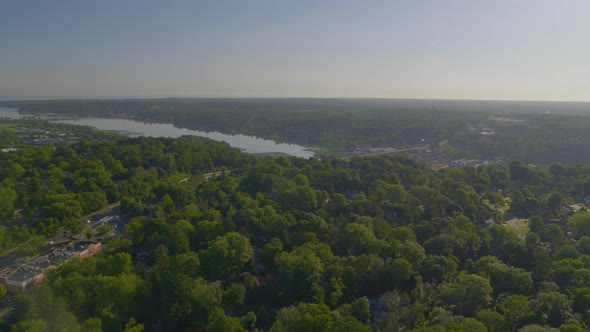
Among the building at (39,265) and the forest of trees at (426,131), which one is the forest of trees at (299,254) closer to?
the building at (39,265)

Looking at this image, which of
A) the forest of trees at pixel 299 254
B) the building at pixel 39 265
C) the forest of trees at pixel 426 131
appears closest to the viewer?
the forest of trees at pixel 299 254

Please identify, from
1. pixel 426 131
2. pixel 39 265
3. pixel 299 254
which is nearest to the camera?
pixel 299 254

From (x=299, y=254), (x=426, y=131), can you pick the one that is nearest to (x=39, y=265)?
(x=299, y=254)

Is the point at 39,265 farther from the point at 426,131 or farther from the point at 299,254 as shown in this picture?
the point at 426,131

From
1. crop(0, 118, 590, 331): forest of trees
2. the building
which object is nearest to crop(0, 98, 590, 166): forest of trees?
crop(0, 118, 590, 331): forest of trees

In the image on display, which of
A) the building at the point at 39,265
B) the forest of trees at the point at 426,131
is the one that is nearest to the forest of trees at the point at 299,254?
the building at the point at 39,265
